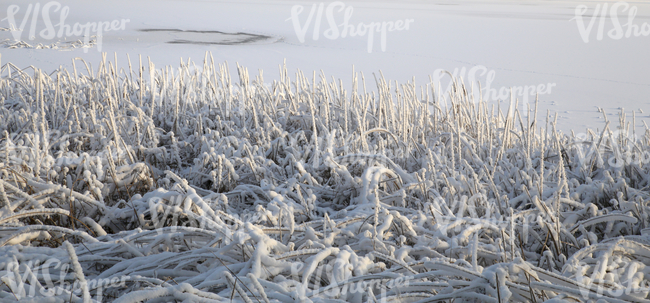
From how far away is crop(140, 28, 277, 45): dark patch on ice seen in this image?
11461mm

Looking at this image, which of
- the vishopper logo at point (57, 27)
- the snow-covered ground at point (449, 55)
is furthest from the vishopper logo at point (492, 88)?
the vishopper logo at point (57, 27)

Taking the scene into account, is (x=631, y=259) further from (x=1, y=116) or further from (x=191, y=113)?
(x=1, y=116)

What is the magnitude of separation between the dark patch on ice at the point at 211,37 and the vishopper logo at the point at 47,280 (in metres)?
10.4

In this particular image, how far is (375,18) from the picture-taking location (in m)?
17.6

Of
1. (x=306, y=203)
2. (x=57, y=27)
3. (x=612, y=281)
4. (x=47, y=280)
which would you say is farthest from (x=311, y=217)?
(x=57, y=27)

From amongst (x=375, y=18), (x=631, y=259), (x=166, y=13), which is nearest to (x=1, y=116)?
(x=631, y=259)

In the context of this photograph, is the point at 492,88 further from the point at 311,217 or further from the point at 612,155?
the point at 311,217

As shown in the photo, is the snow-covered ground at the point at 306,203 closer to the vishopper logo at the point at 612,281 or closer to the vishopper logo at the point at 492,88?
the vishopper logo at the point at 612,281

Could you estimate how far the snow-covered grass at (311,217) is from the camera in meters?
1.20

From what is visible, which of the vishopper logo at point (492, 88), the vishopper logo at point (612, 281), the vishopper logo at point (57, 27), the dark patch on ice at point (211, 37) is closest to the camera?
the vishopper logo at point (612, 281)

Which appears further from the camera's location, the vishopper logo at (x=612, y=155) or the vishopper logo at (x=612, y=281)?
the vishopper logo at (x=612, y=155)

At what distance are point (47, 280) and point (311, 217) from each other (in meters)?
1.03

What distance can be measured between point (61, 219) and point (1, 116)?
5.69 feet

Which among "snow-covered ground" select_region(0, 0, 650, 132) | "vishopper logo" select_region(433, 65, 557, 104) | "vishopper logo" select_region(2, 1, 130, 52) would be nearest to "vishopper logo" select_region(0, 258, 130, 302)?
"snow-covered ground" select_region(0, 0, 650, 132)
